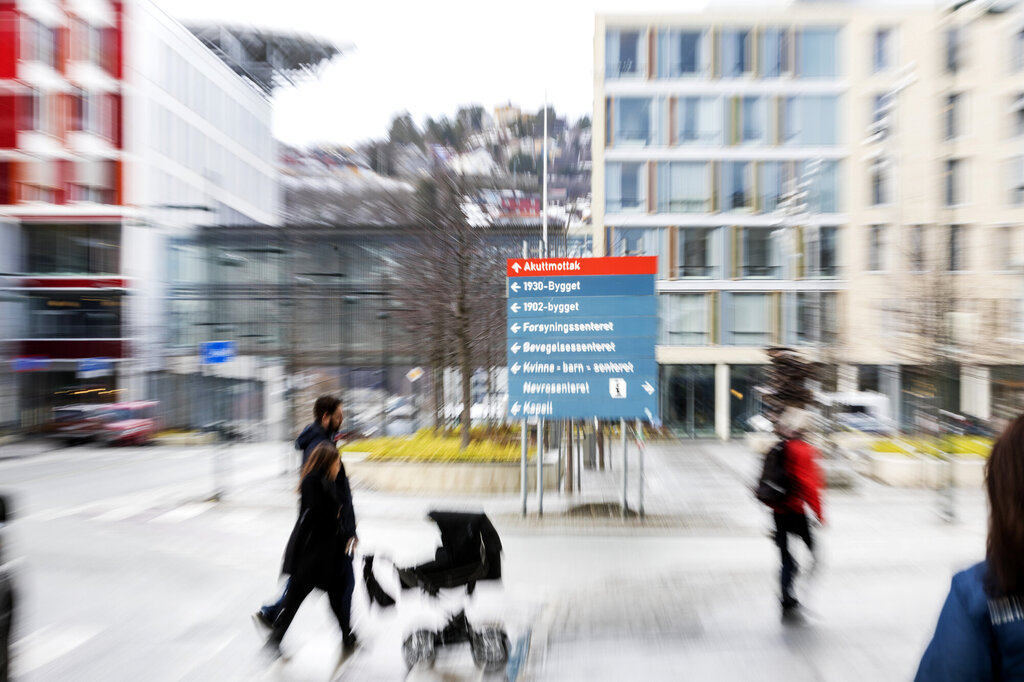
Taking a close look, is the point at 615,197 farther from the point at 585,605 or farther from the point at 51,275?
the point at 585,605

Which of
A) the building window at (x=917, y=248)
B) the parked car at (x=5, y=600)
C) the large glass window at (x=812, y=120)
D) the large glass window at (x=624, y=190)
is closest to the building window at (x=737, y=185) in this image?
the large glass window at (x=812, y=120)

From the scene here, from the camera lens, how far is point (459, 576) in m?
4.88

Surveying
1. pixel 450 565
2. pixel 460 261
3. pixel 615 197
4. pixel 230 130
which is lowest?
pixel 450 565

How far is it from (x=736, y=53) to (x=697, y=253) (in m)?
8.19

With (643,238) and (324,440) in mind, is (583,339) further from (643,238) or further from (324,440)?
(643,238)

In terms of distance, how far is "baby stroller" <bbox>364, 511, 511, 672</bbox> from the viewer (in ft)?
16.0

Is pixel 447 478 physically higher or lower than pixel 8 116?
lower

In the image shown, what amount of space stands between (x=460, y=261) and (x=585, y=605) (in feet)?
36.3

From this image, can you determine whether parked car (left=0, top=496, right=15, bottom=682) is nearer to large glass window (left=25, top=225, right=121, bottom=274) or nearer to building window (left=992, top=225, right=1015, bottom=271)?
building window (left=992, top=225, right=1015, bottom=271)

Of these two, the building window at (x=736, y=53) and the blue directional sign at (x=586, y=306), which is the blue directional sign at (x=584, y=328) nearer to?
the blue directional sign at (x=586, y=306)

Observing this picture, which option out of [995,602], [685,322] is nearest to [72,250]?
[685,322]

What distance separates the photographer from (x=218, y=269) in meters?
31.6

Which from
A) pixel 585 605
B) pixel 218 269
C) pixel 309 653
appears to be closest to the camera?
pixel 309 653

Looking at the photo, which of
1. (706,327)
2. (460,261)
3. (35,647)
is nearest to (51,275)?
(460,261)
